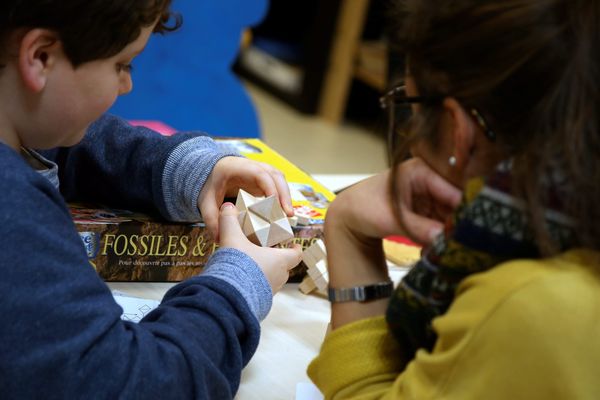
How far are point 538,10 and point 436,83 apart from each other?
0.32 feet

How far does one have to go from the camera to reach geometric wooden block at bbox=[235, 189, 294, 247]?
0.86 meters

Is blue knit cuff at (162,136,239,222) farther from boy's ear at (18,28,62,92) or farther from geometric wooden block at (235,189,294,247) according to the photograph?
boy's ear at (18,28,62,92)

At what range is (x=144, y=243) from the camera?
36.5 inches

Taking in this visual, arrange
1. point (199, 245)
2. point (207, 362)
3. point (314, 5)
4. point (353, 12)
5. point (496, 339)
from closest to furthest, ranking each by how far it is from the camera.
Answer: point (496, 339)
point (207, 362)
point (199, 245)
point (353, 12)
point (314, 5)

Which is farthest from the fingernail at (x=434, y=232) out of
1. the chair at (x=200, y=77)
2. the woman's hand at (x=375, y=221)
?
the chair at (x=200, y=77)

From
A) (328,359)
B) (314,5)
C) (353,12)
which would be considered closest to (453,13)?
(328,359)

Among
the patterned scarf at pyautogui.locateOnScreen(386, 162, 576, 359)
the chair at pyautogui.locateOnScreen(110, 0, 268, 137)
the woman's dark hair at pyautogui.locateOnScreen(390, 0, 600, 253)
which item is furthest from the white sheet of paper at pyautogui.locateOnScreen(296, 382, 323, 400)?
the chair at pyautogui.locateOnScreen(110, 0, 268, 137)

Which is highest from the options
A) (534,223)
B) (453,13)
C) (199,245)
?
(453,13)

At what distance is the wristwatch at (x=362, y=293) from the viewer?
0.71 m

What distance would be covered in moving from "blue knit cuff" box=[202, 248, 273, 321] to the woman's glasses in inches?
7.1

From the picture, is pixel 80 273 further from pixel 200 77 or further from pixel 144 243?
pixel 200 77

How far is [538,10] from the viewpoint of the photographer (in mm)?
540

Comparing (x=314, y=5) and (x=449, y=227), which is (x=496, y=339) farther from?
(x=314, y=5)

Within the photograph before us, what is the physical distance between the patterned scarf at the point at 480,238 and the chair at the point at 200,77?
155cm
